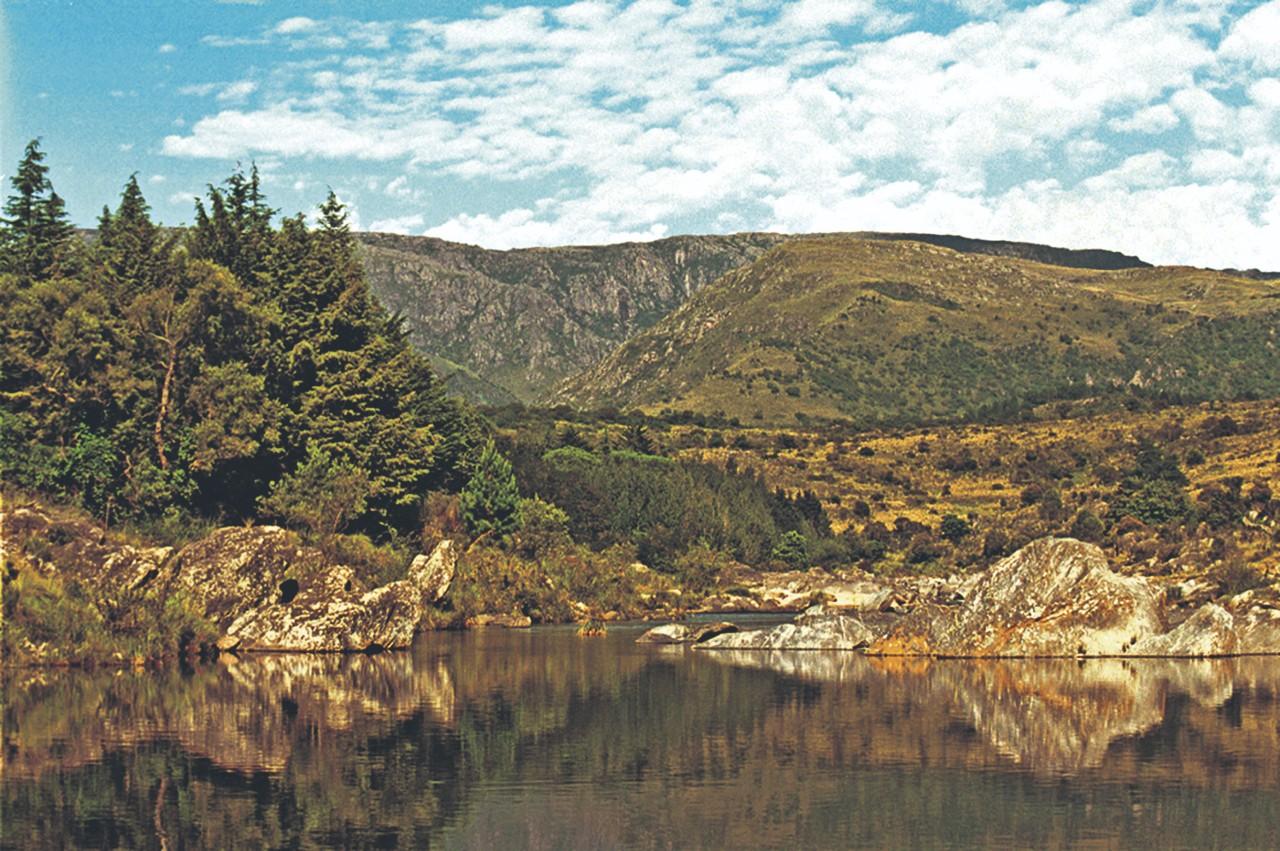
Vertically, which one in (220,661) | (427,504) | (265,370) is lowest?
(220,661)

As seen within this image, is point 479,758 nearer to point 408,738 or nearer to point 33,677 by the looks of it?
point 408,738

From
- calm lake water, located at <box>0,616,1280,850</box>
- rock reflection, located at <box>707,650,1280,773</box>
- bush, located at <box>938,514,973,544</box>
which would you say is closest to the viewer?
calm lake water, located at <box>0,616,1280,850</box>

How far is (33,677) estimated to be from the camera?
43062 mm

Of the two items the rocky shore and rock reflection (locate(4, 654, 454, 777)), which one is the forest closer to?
rock reflection (locate(4, 654, 454, 777))

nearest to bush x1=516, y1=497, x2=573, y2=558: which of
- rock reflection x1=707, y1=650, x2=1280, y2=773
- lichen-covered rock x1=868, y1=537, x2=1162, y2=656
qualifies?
rock reflection x1=707, y1=650, x2=1280, y2=773

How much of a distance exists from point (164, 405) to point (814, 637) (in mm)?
29197

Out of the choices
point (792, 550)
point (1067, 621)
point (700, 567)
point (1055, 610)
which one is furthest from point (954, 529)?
point (1067, 621)

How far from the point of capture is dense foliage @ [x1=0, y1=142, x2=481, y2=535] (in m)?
60.4

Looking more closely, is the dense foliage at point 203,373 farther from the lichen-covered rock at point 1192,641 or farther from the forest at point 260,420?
the lichen-covered rock at point 1192,641

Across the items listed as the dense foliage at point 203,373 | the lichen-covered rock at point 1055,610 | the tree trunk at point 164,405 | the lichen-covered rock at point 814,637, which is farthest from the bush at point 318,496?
the lichen-covered rock at point 1055,610

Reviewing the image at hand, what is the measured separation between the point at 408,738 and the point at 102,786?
7182 millimetres

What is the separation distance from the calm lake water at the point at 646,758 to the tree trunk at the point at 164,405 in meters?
18.0

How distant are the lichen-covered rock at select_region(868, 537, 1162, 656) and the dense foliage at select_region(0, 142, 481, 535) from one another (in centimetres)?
3020

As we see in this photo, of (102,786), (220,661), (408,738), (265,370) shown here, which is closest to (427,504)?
(265,370)
